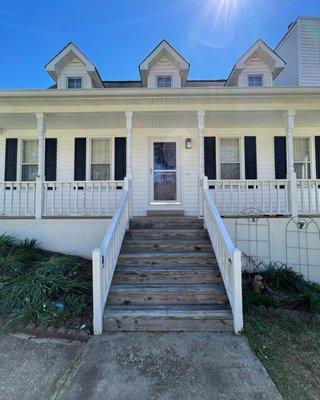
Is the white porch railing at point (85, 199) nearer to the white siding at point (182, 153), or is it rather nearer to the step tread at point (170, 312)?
the white siding at point (182, 153)

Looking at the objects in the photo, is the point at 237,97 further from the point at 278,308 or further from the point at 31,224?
the point at 31,224

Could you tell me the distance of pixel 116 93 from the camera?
624cm

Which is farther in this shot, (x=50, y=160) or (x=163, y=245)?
(x=50, y=160)

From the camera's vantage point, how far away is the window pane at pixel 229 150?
8.14 metres

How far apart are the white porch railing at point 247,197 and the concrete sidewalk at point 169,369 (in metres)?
3.59

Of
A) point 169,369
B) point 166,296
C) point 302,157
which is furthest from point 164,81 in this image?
point 169,369

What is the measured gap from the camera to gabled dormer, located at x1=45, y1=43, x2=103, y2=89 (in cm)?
823

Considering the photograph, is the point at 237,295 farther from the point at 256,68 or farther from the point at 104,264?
the point at 256,68

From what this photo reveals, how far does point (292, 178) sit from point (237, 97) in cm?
224

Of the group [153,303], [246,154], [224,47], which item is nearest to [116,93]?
[246,154]

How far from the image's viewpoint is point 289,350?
3162mm

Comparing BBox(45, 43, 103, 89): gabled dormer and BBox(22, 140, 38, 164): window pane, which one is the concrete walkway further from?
BBox(45, 43, 103, 89): gabled dormer

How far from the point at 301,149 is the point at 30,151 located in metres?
8.00

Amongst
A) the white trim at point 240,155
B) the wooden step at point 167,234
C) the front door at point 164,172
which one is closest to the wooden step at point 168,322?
the wooden step at point 167,234
